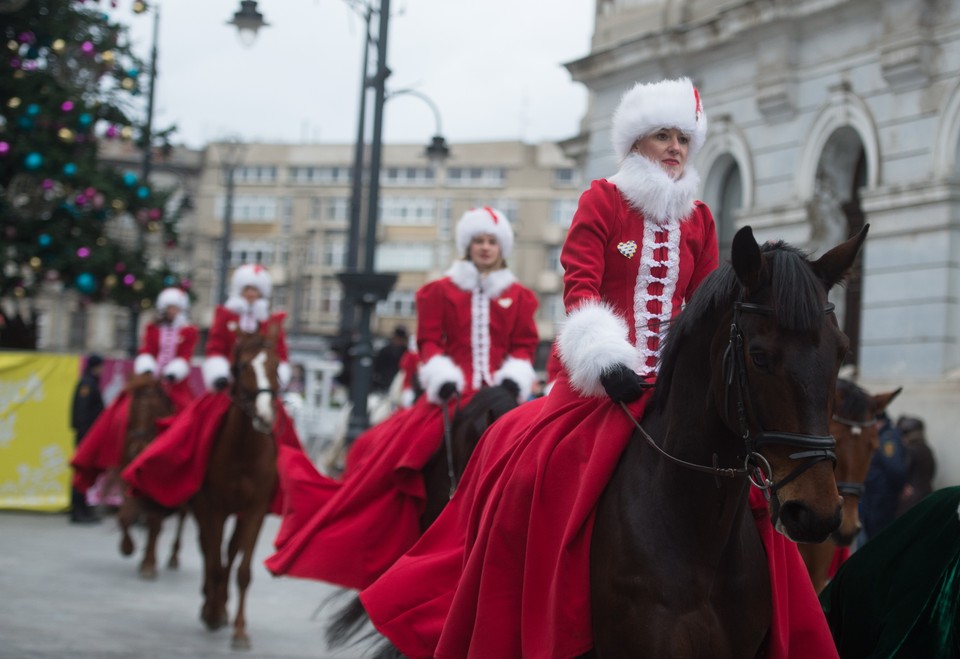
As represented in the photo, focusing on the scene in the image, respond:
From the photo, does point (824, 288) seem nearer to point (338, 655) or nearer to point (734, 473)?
point (734, 473)

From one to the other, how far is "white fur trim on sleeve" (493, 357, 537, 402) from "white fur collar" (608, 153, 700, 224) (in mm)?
3108

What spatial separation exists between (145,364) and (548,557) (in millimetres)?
10886

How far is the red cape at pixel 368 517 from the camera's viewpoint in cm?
789

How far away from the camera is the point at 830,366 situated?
4.05m

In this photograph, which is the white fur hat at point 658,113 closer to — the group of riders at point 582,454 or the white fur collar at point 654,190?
the group of riders at point 582,454

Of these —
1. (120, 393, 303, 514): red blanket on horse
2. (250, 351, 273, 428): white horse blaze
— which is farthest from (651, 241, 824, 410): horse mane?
(120, 393, 303, 514): red blanket on horse

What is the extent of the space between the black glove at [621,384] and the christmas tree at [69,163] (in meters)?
15.0

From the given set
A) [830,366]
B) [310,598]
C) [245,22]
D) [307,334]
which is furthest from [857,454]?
[307,334]

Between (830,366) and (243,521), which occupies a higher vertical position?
(830,366)

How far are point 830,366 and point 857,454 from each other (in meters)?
4.50

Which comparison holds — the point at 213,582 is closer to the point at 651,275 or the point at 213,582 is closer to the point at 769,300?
the point at 651,275

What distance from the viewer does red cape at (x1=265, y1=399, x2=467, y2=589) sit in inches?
311

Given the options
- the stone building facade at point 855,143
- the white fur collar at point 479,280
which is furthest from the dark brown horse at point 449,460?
the stone building facade at point 855,143

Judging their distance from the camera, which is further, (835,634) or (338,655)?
(338,655)
